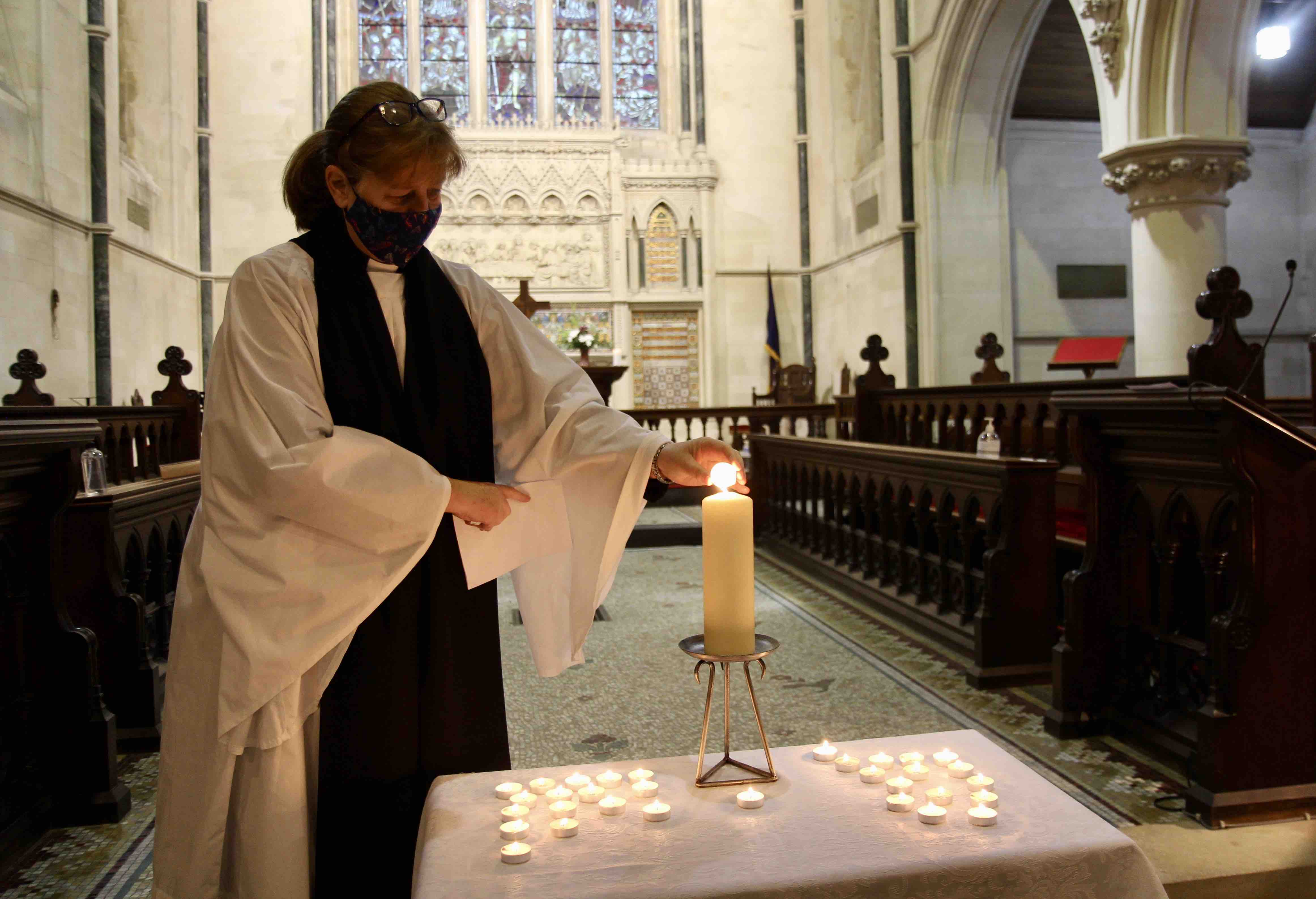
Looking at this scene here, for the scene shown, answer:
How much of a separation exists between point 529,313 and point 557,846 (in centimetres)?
713

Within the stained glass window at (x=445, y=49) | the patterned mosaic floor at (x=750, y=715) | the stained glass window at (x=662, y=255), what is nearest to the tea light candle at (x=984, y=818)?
the patterned mosaic floor at (x=750, y=715)

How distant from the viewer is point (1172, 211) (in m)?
6.44

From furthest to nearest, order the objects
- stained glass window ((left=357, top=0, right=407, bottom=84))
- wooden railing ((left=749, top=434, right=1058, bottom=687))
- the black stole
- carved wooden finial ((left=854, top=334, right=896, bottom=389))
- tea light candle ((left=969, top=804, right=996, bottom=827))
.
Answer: stained glass window ((left=357, top=0, right=407, bottom=84)), carved wooden finial ((left=854, top=334, right=896, bottom=389)), wooden railing ((left=749, top=434, right=1058, bottom=687)), the black stole, tea light candle ((left=969, top=804, right=996, bottom=827))

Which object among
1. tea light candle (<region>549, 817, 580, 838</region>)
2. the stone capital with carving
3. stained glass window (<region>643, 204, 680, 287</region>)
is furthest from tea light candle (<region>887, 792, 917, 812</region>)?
stained glass window (<region>643, 204, 680, 287</region>)

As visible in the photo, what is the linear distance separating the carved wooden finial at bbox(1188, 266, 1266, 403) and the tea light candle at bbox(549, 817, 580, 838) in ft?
6.97

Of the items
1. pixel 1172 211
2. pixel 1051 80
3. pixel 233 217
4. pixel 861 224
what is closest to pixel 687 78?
pixel 861 224

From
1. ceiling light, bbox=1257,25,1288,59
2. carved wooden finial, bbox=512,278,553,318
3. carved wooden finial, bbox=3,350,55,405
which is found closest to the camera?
carved wooden finial, bbox=3,350,55,405

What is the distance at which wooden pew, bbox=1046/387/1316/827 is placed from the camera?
2.23 m

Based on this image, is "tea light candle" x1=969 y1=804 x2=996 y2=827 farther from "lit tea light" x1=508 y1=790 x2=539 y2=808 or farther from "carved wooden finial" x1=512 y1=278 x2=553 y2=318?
"carved wooden finial" x1=512 y1=278 x2=553 y2=318

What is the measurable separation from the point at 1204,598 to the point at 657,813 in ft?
8.12

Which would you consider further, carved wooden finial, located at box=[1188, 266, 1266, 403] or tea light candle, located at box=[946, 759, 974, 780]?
carved wooden finial, located at box=[1188, 266, 1266, 403]

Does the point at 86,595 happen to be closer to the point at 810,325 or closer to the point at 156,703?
the point at 156,703

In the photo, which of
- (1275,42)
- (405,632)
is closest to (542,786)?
(405,632)

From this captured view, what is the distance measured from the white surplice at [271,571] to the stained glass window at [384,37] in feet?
43.7
